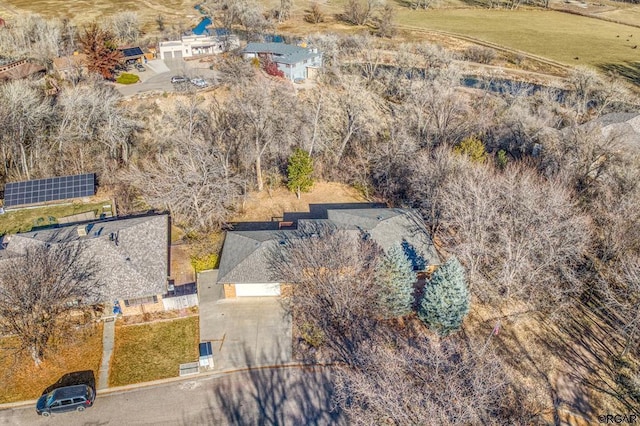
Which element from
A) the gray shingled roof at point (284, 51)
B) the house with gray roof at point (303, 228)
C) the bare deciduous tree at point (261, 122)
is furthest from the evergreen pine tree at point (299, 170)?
the gray shingled roof at point (284, 51)

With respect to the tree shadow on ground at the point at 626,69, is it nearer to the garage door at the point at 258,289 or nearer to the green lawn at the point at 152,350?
the garage door at the point at 258,289

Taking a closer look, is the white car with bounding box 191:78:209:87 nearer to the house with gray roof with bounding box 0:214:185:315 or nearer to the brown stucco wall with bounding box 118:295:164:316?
the house with gray roof with bounding box 0:214:185:315

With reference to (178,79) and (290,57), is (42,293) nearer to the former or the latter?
(178,79)

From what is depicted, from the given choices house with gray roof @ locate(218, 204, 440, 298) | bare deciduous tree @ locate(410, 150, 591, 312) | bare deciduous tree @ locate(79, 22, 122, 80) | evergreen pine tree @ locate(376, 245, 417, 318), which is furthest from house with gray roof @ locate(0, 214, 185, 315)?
bare deciduous tree @ locate(79, 22, 122, 80)

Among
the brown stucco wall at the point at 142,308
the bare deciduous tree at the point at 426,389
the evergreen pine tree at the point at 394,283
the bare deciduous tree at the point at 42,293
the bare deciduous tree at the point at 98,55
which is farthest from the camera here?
the bare deciduous tree at the point at 98,55

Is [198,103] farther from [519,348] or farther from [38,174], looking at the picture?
[519,348]

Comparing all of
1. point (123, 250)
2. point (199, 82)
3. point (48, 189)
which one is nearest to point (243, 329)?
point (123, 250)

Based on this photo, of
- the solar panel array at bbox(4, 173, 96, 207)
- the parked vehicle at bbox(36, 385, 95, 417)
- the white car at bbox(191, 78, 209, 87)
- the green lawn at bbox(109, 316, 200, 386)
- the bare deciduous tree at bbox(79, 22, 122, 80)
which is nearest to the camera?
A: the parked vehicle at bbox(36, 385, 95, 417)
